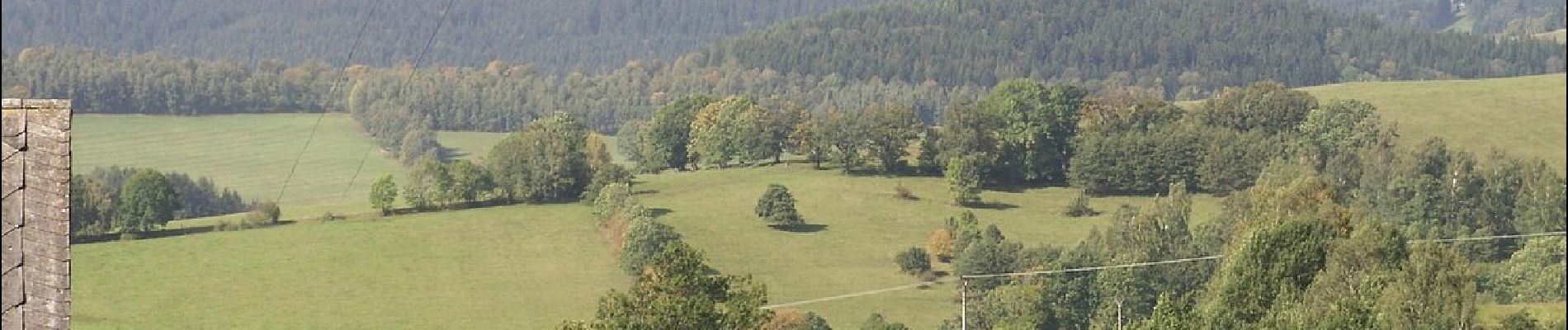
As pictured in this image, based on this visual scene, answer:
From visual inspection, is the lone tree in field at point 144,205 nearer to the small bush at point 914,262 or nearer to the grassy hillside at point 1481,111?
the small bush at point 914,262

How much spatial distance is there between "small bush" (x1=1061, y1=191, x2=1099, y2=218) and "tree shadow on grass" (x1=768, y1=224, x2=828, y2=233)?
1605 centimetres

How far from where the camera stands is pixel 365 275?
412ft

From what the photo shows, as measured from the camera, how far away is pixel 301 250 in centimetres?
13088

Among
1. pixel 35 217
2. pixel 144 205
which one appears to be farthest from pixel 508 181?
pixel 35 217

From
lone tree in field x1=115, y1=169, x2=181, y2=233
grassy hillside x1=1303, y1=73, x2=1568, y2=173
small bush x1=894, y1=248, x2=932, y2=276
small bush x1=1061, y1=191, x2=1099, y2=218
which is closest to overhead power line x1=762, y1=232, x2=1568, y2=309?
small bush x1=894, y1=248, x2=932, y2=276

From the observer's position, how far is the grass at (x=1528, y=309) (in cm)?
7838

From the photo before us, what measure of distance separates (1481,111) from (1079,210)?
164ft

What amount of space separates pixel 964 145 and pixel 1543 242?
43.8 m

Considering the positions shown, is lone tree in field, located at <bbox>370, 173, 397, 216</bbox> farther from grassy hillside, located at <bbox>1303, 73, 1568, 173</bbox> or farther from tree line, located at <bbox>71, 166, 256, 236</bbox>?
grassy hillside, located at <bbox>1303, 73, 1568, 173</bbox>

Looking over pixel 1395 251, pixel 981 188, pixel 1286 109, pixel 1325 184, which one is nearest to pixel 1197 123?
pixel 1286 109

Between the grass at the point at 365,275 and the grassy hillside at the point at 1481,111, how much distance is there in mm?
68902

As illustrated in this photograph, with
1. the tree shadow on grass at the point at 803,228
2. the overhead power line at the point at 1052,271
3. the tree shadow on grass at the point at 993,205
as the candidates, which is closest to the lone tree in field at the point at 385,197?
the tree shadow on grass at the point at 803,228

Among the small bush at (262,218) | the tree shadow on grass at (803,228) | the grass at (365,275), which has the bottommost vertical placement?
the grass at (365,275)

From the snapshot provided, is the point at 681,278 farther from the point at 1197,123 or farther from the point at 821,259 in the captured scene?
the point at 1197,123
